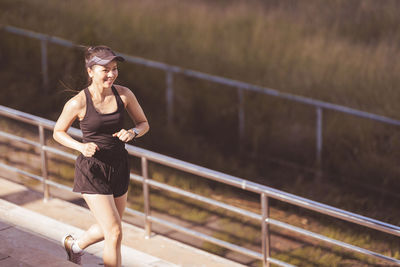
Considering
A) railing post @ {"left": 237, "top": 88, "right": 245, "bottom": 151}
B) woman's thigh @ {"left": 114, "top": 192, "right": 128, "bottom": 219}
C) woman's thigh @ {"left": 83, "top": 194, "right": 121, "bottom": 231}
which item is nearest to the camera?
woman's thigh @ {"left": 83, "top": 194, "right": 121, "bottom": 231}

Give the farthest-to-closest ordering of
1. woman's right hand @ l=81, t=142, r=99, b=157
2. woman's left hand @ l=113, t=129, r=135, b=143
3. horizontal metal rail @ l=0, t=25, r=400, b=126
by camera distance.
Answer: horizontal metal rail @ l=0, t=25, r=400, b=126 < woman's left hand @ l=113, t=129, r=135, b=143 < woman's right hand @ l=81, t=142, r=99, b=157

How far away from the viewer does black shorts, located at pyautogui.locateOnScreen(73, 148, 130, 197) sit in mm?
4680

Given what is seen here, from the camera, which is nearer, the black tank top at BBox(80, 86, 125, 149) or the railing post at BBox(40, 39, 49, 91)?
the black tank top at BBox(80, 86, 125, 149)

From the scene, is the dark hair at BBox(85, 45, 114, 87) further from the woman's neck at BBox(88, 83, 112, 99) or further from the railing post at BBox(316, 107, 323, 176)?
the railing post at BBox(316, 107, 323, 176)

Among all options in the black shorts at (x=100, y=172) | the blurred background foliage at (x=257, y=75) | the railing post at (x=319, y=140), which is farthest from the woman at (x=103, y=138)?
the railing post at (x=319, y=140)

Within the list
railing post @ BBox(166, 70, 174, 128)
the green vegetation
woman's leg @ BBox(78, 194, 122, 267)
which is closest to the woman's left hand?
woman's leg @ BBox(78, 194, 122, 267)

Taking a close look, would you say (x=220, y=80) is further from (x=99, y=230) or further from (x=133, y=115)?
(x=99, y=230)

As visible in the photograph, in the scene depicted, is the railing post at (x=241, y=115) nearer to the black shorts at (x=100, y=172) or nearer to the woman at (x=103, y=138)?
the woman at (x=103, y=138)

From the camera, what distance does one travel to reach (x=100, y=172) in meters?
4.69

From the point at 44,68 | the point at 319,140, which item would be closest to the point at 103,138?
the point at 319,140

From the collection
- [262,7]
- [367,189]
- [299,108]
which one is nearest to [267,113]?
[299,108]

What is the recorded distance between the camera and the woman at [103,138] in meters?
4.53

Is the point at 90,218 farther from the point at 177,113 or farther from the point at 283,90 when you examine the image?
the point at 283,90

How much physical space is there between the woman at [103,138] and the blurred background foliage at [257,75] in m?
3.35
